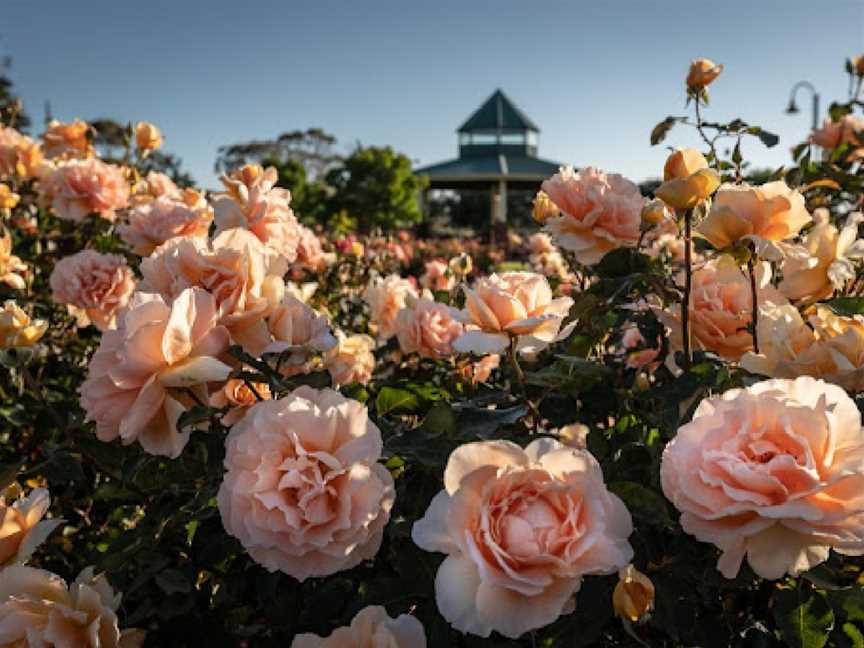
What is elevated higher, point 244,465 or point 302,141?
point 302,141

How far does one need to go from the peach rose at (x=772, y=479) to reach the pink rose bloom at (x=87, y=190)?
2.07 meters

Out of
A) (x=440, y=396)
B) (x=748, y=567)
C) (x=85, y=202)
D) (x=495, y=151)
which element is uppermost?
(x=495, y=151)

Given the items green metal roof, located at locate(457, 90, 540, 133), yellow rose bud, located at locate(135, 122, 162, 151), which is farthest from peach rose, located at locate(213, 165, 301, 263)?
green metal roof, located at locate(457, 90, 540, 133)

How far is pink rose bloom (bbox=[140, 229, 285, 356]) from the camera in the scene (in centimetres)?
84

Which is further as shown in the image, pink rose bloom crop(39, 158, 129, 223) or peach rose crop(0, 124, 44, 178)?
peach rose crop(0, 124, 44, 178)

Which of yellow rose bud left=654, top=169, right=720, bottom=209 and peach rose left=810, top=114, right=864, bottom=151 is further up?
peach rose left=810, top=114, right=864, bottom=151

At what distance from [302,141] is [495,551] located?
1445 inches

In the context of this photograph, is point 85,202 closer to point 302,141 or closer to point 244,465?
point 244,465

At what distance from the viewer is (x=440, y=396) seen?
0.98 metres

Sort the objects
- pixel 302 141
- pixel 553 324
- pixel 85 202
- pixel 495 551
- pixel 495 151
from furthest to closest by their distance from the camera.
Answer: pixel 302 141 < pixel 495 151 < pixel 85 202 < pixel 553 324 < pixel 495 551

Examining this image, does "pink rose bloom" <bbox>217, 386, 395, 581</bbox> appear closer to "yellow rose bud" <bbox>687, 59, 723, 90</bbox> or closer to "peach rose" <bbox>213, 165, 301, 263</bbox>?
"peach rose" <bbox>213, 165, 301, 263</bbox>

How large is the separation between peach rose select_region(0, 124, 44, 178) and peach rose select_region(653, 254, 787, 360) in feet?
7.70

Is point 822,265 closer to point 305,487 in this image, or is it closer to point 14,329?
point 305,487

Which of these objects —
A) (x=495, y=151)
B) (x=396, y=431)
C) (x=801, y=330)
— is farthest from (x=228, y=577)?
(x=495, y=151)
